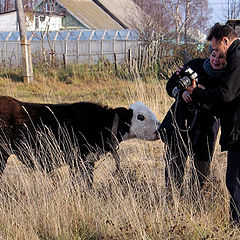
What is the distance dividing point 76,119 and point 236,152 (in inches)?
100.0

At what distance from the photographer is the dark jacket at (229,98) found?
3746mm

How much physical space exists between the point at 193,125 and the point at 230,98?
33.5 inches

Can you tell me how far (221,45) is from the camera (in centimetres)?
386

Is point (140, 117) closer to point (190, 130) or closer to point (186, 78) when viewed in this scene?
point (190, 130)

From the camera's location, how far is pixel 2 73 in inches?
728

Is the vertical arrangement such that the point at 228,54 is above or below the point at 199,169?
above

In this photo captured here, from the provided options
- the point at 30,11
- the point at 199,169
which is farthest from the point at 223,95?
the point at 30,11

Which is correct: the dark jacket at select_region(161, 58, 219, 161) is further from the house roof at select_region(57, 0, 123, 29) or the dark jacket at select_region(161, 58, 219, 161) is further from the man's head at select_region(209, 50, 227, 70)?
the house roof at select_region(57, 0, 123, 29)

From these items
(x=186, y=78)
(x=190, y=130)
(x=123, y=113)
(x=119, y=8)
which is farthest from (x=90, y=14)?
(x=186, y=78)

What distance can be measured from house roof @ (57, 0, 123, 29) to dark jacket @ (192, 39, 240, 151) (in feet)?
141

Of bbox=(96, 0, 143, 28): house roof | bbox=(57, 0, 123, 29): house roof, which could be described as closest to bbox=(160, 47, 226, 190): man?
bbox=(57, 0, 123, 29): house roof

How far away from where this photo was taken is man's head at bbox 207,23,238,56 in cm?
384

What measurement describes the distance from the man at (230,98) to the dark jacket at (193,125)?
1.43 ft

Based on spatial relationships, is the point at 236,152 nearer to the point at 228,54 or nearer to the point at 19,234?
the point at 228,54
